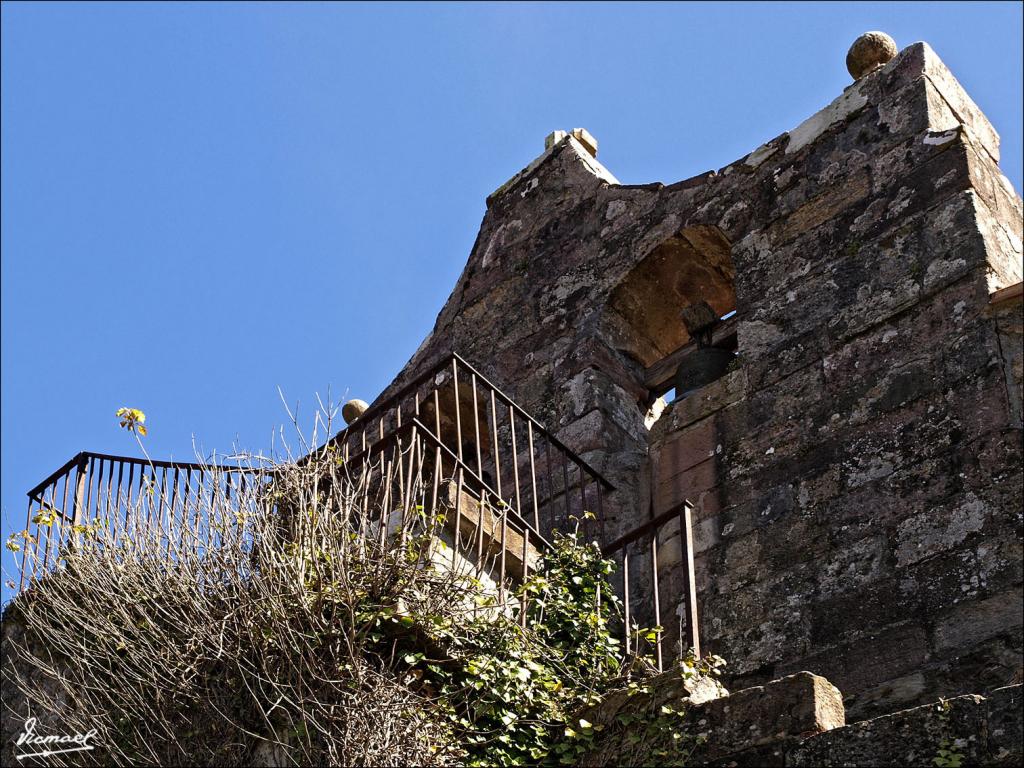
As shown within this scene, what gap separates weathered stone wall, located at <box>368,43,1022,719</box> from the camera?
5746 millimetres

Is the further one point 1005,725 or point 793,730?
point 793,730

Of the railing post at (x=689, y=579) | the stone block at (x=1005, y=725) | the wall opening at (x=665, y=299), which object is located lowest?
the stone block at (x=1005, y=725)

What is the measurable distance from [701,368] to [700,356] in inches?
4.1

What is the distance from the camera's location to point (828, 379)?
666 centimetres

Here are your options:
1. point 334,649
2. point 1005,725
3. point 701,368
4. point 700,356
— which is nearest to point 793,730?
point 1005,725

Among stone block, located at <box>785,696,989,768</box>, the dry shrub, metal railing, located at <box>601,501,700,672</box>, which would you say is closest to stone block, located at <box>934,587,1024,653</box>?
metal railing, located at <box>601,501,700,672</box>

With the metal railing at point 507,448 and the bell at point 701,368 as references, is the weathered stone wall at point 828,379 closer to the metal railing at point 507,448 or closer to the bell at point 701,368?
the metal railing at point 507,448

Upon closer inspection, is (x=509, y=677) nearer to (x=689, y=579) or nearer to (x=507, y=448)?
(x=689, y=579)

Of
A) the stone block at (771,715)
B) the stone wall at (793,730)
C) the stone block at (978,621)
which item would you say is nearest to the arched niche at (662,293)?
the stone block at (978,621)

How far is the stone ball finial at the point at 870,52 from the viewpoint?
766 cm

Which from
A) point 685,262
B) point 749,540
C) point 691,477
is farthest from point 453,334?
point 749,540

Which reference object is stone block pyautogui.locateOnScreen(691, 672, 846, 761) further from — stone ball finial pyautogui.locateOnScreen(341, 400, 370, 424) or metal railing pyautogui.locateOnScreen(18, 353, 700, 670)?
stone ball finial pyautogui.locateOnScreen(341, 400, 370, 424)

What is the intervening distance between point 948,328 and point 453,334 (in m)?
3.48

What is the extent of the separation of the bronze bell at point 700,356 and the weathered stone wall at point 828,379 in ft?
0.93
